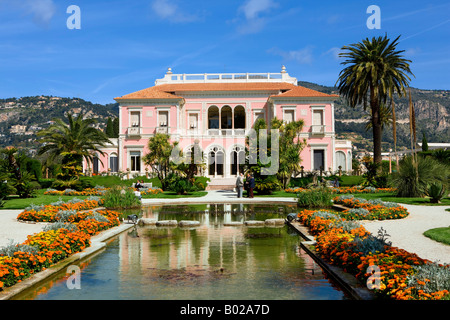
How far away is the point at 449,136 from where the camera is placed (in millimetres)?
124375

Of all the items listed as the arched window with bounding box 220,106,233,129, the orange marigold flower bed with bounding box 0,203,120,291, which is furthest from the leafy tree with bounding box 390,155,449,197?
the arched window with bounding box 220,106,233,129

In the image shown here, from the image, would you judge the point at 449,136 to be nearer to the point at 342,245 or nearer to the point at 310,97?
the point at 310,97

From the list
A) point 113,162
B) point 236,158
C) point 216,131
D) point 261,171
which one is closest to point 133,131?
point 113,162

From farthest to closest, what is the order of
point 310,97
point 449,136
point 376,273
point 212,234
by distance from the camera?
point 449,136 → point 310,97 → point 212,234 → point 376,273

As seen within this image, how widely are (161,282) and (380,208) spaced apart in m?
9.94

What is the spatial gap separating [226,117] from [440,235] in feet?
130

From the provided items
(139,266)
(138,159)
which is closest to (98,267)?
(139,266)

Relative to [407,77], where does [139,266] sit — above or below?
below

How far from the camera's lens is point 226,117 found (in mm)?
48219

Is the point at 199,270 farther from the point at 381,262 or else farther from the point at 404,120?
the point at 404,120

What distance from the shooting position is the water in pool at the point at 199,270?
5582 millimetres

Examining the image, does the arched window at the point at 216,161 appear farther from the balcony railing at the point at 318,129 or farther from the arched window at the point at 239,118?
the balcony railing at the point at 318,129

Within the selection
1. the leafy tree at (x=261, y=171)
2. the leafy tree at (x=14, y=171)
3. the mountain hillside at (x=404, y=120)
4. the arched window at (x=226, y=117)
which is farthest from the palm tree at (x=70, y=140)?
the mountain hillside at (x=404, y=120)

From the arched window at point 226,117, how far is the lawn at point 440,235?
38.0 metres
